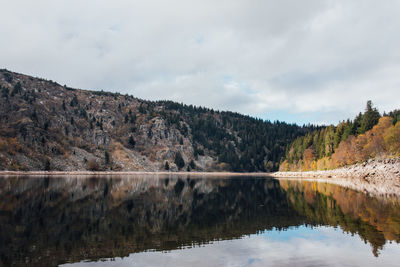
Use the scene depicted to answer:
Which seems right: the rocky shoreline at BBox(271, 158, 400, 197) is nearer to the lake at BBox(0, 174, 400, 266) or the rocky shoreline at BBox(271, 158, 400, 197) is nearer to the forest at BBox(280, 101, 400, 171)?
the forest at BBox(280, 101, 400, 171)

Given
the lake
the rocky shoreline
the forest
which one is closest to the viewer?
the lake

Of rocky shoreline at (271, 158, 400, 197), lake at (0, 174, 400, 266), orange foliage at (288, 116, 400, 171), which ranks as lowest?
lake at (0, 174, 400, 266)

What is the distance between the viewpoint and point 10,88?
192 metres

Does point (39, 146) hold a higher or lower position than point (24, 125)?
lower

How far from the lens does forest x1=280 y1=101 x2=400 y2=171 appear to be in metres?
100

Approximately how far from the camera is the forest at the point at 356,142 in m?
100

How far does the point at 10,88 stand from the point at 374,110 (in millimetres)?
211929

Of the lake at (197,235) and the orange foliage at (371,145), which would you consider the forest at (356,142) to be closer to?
the orange foliage at (371,145)

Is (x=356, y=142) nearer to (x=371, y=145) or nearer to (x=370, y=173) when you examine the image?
(x=371, y=145)

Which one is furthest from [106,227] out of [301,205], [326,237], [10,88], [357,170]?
[10,88]

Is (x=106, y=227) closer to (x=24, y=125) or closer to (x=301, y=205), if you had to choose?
(x=301, y=205)

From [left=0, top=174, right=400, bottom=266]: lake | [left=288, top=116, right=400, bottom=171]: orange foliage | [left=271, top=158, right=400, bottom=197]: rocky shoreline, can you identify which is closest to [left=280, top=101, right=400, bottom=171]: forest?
[left=288, top=116, right=400, bottom=171]: orange foliage

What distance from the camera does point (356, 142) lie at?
110812mm

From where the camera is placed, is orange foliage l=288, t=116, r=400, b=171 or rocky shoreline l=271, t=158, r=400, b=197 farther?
orange foliage l=288, t=116, r=400, b=171
